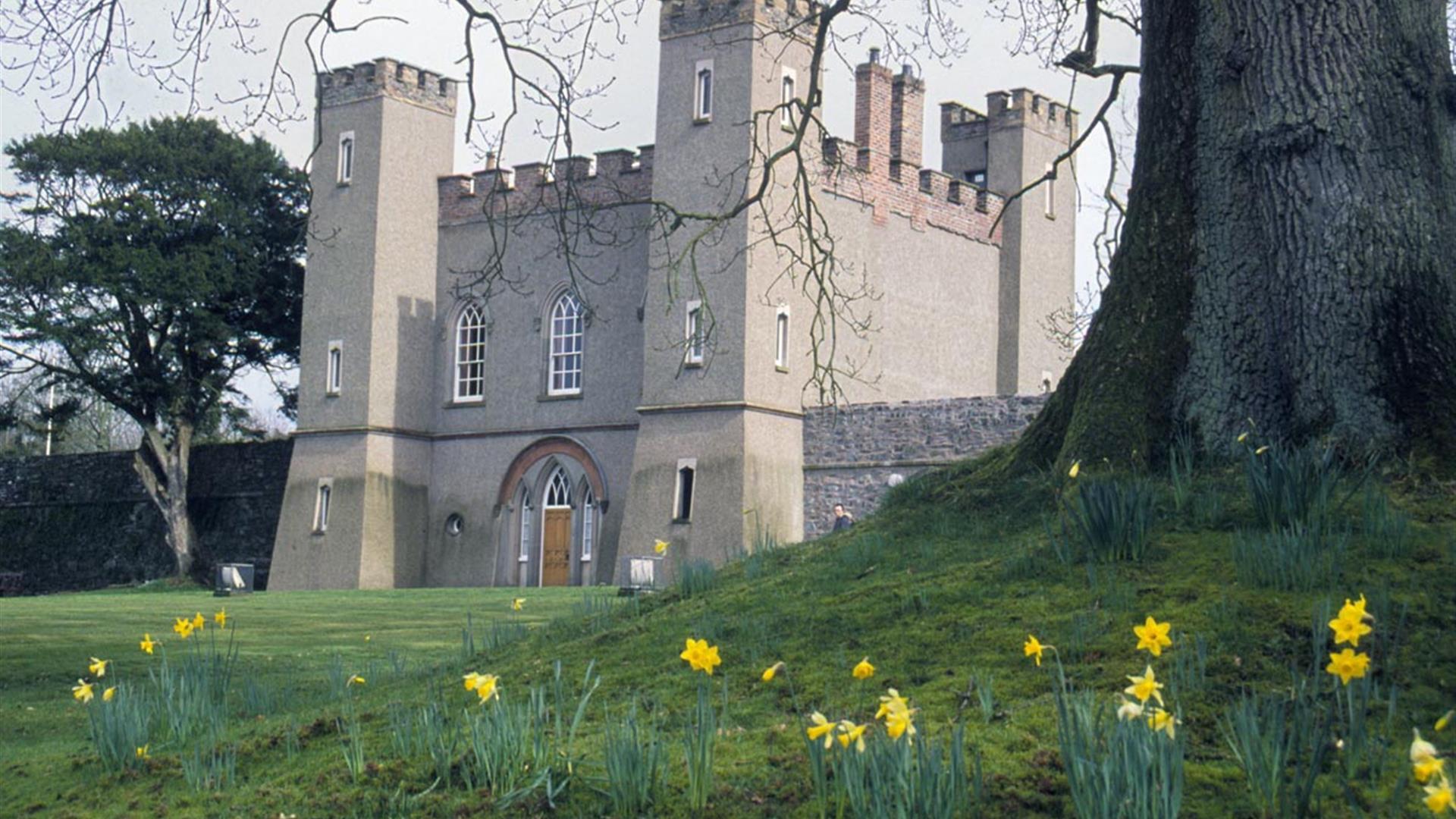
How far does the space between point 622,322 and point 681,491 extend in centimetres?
424

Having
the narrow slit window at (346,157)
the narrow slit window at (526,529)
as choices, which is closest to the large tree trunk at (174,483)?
the narrow slit window at (346,157)

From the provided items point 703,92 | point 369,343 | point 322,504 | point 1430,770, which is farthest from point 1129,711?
point 322,504

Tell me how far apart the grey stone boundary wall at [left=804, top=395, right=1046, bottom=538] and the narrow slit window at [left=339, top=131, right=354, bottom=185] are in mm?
11186

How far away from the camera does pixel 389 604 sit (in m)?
22.0

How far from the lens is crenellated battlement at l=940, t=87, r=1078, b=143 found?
3672 centimetres

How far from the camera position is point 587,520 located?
33.8 m

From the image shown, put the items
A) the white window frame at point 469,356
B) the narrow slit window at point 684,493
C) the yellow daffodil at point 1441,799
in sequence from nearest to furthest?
the yellow daffodil at point 1441,799
the narrow slit window at point 684,493
the white window frame at point 469,356

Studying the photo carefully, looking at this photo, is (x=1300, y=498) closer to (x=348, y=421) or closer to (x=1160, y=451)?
(x=1160, y=451)

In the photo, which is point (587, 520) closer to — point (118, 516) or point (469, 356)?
point (469, 356)

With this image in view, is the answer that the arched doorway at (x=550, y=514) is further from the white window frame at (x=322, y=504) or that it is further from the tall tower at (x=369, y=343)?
the white window frame at (x=322, y=504)

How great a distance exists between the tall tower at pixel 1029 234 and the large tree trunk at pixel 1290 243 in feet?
91.5

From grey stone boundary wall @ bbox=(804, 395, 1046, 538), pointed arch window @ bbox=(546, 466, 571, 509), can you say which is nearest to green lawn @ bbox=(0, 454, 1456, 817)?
grey stone boundary wall @ bbox=(804, 395, 1046, 538)

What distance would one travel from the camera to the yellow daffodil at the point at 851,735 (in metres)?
4.05

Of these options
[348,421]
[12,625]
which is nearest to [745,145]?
[348,421]
